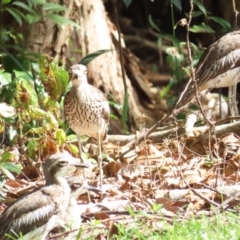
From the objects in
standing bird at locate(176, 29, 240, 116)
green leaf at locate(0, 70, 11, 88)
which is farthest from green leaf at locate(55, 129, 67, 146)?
standing bird at locate(176, 29, 240, 116)

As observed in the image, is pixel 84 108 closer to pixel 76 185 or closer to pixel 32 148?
pixel 32 148

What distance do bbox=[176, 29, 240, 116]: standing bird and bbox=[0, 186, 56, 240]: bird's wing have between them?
3269 millimetres

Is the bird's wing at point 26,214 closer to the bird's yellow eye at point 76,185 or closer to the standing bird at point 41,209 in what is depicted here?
the standing bird at point 41,209

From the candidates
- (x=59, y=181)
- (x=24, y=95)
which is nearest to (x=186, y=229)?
(x=59, y=181)

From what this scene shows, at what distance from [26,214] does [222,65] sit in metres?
3.70

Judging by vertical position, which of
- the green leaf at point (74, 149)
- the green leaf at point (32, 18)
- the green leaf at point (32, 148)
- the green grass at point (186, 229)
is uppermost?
the green leaf at point (32, 18)

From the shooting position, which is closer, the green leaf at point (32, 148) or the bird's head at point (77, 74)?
the bird's head at point (77, 74)

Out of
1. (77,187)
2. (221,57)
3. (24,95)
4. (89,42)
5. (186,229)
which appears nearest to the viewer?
(186,229)

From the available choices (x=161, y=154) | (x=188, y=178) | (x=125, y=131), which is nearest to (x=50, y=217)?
(x=188, y=178)

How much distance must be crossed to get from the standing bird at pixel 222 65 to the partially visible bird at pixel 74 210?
2.71 metres

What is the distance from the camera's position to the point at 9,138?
8445 mm

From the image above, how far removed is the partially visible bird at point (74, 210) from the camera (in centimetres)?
622

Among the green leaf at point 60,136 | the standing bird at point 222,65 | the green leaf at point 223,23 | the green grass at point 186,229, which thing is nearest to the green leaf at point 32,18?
the green leaf at point 60,136

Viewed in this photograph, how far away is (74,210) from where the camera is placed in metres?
6.40
